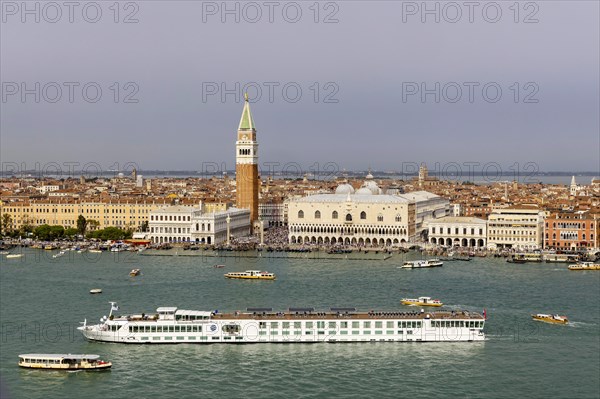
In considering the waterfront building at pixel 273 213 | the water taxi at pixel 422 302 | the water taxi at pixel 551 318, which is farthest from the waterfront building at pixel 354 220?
the water taxi at pixel 551 318

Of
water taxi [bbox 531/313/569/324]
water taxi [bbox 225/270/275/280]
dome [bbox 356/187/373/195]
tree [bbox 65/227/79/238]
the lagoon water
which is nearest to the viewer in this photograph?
the lagoon water

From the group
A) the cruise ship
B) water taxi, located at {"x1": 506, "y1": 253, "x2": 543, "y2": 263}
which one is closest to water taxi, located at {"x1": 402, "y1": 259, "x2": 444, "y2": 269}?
water taxi, located at {"x1": 506, "y1": 253, "x2": 543, "y2": 263}

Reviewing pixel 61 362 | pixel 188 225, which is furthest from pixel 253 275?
pixel 188 225

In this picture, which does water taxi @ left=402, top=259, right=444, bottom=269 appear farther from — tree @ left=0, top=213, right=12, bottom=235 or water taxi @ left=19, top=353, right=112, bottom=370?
tree @ left=0, top=213, right=12, bottom=235

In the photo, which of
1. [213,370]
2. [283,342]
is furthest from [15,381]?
[283,342]

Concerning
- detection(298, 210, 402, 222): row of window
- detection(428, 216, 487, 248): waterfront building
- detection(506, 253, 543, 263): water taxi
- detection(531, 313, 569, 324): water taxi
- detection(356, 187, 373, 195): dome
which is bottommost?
detection(506, 253, 543, 263): water taxi

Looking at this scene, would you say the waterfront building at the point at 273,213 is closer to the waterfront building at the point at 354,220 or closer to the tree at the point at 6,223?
the waterfront building at the point at 354,220
